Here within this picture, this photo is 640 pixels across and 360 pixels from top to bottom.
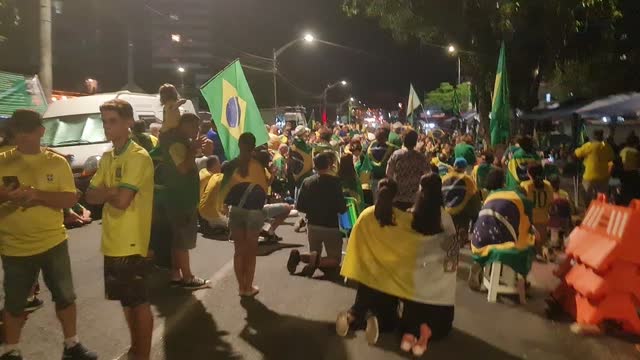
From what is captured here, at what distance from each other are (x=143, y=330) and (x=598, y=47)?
24.3 metres

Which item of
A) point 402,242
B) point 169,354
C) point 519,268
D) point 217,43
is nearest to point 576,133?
point 519,268

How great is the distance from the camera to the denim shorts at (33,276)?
4457mm

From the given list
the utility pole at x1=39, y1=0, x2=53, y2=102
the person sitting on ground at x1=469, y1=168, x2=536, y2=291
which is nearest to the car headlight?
the utility pole at x1=39, y1=0, x2=53, y2=102

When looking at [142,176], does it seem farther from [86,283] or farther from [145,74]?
[145,74]

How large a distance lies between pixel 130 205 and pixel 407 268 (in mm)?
2473

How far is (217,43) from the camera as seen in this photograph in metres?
55.7

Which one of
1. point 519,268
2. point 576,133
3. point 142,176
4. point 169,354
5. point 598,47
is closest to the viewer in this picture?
point 142,176

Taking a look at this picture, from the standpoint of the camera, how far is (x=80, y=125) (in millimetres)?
12438

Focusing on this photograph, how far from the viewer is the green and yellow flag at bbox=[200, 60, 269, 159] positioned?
6963 mm

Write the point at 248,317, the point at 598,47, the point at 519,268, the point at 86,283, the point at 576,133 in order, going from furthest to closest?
the point at 598,47
the point at 576,133
the point at 86,283
the point at 519,268
the point at 248,317

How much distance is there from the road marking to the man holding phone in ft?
2.67

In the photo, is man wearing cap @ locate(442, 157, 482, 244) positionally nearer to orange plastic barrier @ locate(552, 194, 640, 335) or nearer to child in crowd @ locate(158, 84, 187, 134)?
orange plastic barrier @ locate(552, 194, 640, 335)

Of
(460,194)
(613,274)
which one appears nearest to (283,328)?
(613,274)

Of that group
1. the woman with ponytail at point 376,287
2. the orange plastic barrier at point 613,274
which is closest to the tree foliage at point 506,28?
the orange plastic barrier at point 613,274
